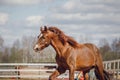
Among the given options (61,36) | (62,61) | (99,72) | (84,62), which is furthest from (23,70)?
(62,61)

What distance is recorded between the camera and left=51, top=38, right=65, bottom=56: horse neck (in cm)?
900

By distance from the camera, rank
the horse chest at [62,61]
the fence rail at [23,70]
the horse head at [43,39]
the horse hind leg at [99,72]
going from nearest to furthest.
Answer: the horse head at [43,39] → the horse chest at [62,61] → the horse hind leg at [99,72] → the fence rail at [23,70]

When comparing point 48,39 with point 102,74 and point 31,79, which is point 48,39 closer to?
point 102,74

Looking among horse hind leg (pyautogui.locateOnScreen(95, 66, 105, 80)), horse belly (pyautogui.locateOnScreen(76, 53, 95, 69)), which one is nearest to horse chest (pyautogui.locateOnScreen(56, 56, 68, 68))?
horse belly (pyautogui.locateOnScreen(76, 53, 95, 69))

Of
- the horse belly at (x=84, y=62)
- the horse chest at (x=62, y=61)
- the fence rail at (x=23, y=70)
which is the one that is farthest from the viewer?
the fence rail at (x=23, y=70)

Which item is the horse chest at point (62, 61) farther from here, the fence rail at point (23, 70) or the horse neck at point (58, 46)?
the fence rail at point (23, 70)

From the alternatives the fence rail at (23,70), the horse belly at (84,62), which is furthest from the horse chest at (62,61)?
the fence rail at (23,70)

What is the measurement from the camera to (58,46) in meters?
9.05

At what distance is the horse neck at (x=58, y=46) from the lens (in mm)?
9000

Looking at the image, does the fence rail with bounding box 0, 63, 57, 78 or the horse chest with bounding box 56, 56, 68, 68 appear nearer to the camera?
the horse chest with bounding box 56, 56, 68, 68

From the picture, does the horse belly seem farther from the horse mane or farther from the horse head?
the horse head

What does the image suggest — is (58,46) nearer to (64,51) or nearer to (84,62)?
(64,51)

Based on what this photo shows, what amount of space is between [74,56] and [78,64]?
0.29m

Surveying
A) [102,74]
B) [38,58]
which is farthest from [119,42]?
[102,74]
